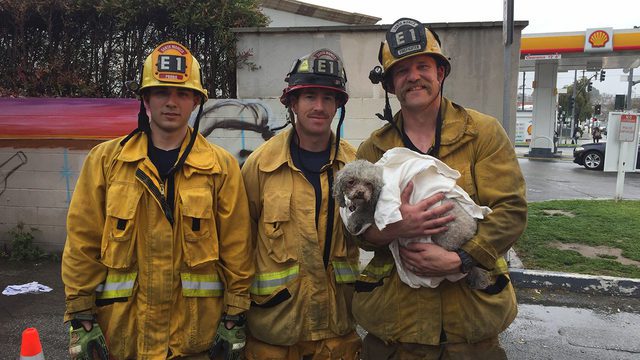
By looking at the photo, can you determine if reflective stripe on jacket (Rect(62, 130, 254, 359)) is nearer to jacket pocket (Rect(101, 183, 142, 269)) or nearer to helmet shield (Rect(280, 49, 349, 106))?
jacket pocket (Rect(101, 183, 142, 269))

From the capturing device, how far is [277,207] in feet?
8.05

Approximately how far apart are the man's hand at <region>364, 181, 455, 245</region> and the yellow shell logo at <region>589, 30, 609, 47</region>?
19.7 m

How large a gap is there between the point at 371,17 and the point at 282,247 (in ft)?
25.9

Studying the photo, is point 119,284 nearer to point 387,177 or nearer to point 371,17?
point 387,177

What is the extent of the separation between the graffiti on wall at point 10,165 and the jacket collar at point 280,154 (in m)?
4.92

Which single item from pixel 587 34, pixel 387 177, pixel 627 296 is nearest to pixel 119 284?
pixel 387 177

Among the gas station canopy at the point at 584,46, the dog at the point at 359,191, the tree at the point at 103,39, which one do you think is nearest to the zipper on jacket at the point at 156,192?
the dog at the point at 359,191

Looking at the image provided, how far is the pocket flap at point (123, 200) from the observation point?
2209 mm

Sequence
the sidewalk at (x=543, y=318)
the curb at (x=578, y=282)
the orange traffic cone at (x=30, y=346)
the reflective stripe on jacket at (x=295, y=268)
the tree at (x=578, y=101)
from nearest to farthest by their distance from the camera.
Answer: the reflective stripe on jacket at (x=295, y=268)
the orange traffic cone at (x=30, y=346)
the sidewalk at (x=543, y=318)
the curb at (x=578, y=282)
the tree at (x=578, y=101)

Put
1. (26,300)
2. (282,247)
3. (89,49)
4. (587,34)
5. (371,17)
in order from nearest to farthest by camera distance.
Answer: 1. (282,247)
2. (26,300)
3. (89,49)
4. (371,17)
5. (587,34)

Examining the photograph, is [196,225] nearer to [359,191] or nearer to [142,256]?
[142,256]

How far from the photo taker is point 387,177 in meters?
2.03

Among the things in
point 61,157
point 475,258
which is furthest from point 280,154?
point 61,157

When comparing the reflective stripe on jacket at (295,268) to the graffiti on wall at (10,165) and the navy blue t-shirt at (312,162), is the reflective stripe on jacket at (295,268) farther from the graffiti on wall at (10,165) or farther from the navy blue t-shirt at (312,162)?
the graffiti on wall at (10,165)
